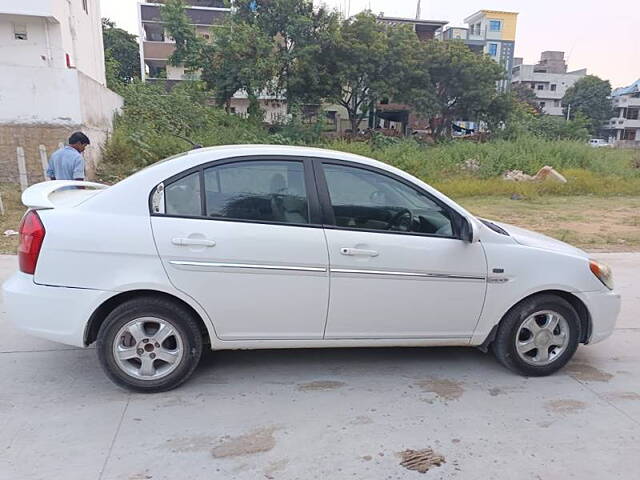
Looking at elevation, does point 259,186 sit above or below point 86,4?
below

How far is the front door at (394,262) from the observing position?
331cm

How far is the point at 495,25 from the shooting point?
63781mm

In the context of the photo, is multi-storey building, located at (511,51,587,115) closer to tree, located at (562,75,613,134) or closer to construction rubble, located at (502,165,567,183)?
tree, located at (562,75,613,134)

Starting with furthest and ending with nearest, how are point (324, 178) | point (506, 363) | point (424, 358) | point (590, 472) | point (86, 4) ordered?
1. point (86, 4)
2. point (424, 358)
3. point (506, 363)
4. point (324, 178)
5. point (590, 472)

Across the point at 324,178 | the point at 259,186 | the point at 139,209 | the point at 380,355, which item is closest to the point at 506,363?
the point at 380,355

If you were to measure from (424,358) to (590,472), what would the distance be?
151cm

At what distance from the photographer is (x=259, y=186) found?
3.32m

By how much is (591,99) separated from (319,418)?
76.7 m

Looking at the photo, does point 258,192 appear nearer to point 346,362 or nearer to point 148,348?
point 148,348

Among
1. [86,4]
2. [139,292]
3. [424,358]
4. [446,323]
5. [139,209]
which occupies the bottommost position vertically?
[424,358]

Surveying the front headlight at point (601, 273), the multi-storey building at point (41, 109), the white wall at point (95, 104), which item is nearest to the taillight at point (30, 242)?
the front headlight at point (601, 273)

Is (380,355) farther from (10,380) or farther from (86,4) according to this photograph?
(86,4)

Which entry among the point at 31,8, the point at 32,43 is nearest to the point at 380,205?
the point at 31,8

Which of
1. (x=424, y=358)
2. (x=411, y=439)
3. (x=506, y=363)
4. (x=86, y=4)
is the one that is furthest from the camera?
(x=86, y=4)
